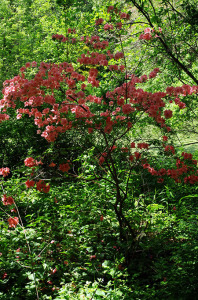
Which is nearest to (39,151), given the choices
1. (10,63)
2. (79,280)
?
(79,280)

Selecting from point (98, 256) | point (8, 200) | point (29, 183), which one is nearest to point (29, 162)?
point (29, 183)

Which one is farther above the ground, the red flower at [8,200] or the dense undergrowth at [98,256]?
the red flower at [8,200]

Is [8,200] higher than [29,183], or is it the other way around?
[29,183]

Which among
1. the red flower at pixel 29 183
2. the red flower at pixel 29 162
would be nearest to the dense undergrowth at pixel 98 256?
the red flower at pixel 29 183

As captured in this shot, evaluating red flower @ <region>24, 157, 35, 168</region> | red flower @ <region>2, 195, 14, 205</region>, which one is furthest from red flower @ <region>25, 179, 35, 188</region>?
red flower @ <region>2, 195, 14, 205</region>

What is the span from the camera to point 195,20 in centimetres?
318

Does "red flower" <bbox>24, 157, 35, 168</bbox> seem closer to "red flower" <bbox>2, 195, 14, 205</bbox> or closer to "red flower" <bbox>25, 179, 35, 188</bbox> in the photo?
"red flower" <bbox>25, 179, 35, 188</bbox>

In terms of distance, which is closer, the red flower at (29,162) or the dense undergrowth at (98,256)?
the dense undergrowth at (98,256)

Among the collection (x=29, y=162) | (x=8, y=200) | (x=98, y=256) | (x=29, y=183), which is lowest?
(x=98, y=256)

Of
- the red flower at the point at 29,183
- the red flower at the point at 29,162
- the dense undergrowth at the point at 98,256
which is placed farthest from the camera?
the red flower at the point at 29,162

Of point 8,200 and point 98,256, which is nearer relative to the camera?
point 98,256

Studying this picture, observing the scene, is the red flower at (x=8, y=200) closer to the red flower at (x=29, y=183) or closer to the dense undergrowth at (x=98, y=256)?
the dense undergrowth at (x=98, y=256)

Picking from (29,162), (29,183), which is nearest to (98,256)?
(29,183)

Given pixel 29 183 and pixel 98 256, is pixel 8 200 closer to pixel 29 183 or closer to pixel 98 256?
pixel 29 183
